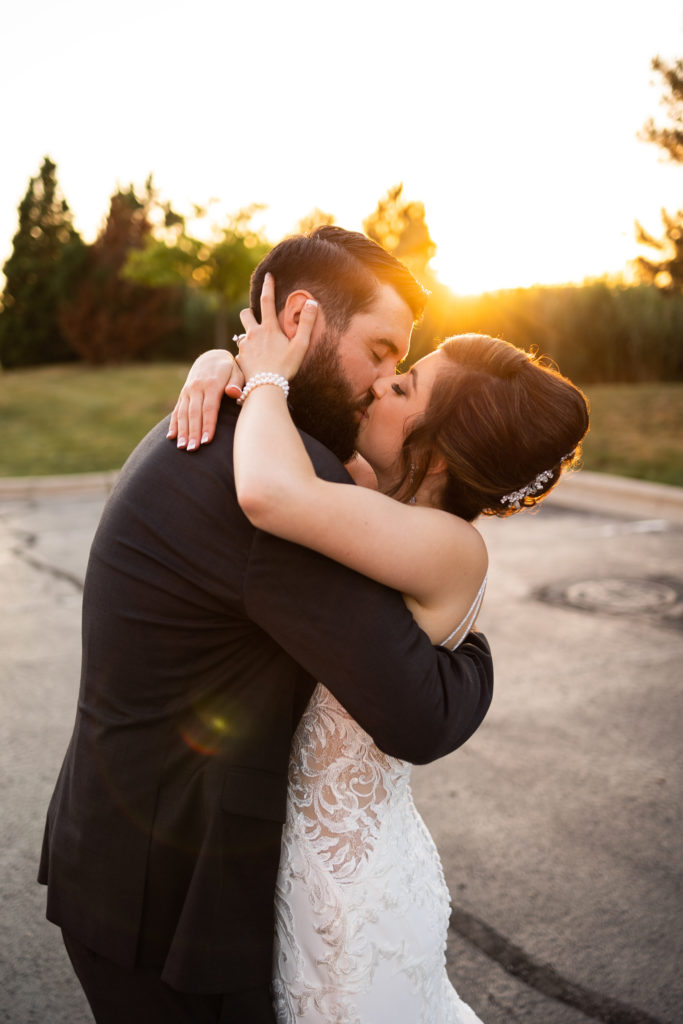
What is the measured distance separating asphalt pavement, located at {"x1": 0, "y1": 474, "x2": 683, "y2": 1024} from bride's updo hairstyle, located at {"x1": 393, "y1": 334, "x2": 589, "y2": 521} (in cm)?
182

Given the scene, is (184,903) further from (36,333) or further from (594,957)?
(36,333)

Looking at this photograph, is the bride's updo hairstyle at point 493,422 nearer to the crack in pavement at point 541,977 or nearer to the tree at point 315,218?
the crack in pavement at point 541,977

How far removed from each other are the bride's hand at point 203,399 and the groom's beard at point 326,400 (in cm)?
14

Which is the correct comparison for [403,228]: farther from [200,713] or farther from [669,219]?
[200,713]

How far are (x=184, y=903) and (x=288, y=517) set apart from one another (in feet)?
2.36

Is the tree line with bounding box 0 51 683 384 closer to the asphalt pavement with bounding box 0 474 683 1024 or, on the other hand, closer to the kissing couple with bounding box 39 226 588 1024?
the kissing couple with bounding box 39 226 588 1024

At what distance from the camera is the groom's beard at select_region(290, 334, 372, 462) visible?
192 centimetres

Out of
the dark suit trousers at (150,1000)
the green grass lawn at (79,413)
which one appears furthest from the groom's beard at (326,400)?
the green grass lawn at (79,413)

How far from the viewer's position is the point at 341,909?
163cm

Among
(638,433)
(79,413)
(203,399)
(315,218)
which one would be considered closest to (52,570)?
(203,399)

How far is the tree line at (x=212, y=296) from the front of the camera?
19.4 metres

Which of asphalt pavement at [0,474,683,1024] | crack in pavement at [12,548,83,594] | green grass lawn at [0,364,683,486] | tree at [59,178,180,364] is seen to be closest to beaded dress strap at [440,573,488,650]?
asphalt pavement at [0,474,683,1024]

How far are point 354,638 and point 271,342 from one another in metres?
0.74

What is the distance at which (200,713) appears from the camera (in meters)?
1.51
